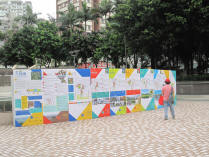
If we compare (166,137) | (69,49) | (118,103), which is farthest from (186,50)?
(69,49)

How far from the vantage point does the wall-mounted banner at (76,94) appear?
1049 centimetres

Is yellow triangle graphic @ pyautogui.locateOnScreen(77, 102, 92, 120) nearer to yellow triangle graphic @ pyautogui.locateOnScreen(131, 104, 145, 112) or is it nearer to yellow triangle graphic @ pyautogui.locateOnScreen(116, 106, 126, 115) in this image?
yellow triangle graphic @ pyautogui.locateOnScreen(116, 106, 126, 115)

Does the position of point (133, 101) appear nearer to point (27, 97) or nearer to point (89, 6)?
point (27, 97)

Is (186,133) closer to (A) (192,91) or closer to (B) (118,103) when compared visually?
(B) (118,103)

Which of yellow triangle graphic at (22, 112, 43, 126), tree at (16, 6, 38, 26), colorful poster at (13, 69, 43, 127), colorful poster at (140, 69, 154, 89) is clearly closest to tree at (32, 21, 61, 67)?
tree at (16, 6, 38, 26)

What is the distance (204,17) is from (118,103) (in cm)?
1452

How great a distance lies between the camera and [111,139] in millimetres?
7727

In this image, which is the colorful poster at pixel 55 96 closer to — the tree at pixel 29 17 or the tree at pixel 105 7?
the tree at pixel 105 7

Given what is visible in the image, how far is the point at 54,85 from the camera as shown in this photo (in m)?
11.1

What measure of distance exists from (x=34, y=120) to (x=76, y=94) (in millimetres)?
2027

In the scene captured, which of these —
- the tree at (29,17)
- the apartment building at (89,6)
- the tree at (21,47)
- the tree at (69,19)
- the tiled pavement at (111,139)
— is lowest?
the tiled pavement at (111,139)

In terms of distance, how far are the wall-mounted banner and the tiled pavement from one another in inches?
26.2

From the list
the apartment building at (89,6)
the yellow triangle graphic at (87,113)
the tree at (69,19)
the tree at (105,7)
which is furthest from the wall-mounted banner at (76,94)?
the apartment building at (89,6)

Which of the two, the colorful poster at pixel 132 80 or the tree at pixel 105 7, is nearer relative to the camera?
the colorful poster at pixel 132 80
